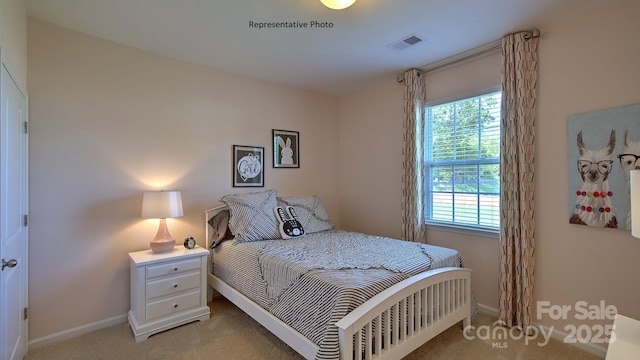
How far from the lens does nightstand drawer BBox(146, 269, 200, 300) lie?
2.43 m

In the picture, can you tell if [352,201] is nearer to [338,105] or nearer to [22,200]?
[338,105]

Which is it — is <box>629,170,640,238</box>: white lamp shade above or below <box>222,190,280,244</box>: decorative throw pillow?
above

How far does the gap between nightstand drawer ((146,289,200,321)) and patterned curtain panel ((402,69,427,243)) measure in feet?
7.46

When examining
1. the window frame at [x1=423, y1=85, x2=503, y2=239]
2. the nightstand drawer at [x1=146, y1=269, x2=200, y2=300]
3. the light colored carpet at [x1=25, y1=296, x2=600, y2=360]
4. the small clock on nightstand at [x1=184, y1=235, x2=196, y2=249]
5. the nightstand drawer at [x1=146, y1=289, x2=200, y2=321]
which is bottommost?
the light colored carpet at [x1=25, y1=296, x2=600, y2=360]

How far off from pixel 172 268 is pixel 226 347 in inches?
32.3

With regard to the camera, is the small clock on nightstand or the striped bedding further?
the small clock on nightstand

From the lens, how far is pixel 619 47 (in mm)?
2070

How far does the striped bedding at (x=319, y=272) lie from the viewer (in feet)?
5.50

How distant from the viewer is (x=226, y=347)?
7.38 ft

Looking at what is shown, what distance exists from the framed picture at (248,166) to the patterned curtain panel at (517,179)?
257cm

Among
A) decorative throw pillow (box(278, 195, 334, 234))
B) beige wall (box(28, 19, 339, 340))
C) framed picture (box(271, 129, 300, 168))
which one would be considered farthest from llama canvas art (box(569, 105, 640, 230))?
beige wall (box(28, 19, 339, 340))

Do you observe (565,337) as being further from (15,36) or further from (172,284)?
(15,36)

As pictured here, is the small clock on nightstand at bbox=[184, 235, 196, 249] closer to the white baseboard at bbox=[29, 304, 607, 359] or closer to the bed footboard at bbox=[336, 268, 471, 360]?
the white baseboard at bbox=[29, 304, 607, 359]

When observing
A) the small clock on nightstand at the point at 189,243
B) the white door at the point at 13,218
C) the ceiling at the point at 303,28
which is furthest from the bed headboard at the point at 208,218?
the ceiling at the point at 303,28
